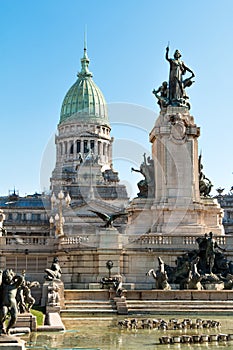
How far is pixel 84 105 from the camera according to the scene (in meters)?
127

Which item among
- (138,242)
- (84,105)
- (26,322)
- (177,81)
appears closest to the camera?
(26,322)

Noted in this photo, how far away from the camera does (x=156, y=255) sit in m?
36.2

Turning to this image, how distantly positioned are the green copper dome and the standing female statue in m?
81.5

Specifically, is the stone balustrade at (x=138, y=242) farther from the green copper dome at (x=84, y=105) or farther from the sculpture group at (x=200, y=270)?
the green copper dome at (x=84, y=105)

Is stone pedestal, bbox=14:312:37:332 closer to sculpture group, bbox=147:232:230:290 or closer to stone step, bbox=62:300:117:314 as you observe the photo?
stone step, bbox=62:300:117:314

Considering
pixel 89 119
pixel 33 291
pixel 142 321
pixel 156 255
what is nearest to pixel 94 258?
pixel 156 255

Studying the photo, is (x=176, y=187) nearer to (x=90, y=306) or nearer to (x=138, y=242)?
(x=138, y=242)

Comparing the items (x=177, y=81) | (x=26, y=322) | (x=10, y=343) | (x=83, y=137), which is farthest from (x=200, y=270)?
(x=83, y=137)

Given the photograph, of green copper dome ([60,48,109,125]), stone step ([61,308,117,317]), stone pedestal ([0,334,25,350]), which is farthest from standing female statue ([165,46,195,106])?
green copper dome ([60,48,109,125])

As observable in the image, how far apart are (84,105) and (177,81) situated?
8375 centimetres

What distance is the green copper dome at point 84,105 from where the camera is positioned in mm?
126188

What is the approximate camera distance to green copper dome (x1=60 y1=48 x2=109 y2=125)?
126 meters

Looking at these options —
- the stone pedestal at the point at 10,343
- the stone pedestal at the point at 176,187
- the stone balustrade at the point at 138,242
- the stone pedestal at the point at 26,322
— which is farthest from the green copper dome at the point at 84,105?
the stone pedestal at the point at 10,343

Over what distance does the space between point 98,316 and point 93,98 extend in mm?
103798
